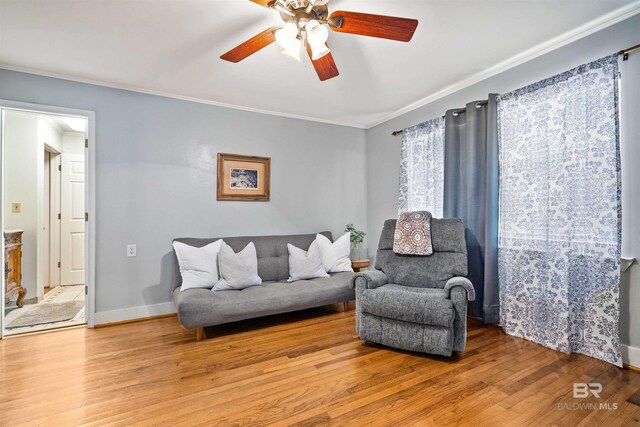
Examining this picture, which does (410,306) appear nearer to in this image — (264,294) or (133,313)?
(264,294)

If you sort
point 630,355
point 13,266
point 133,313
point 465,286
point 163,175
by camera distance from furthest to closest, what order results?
point 13,266 → point 163,175 → point 133,313 → point 465,286 → point 630,355

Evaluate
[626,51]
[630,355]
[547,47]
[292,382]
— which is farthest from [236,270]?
[626,51]

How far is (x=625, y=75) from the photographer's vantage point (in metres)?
2.15

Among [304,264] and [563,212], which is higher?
[563,212]

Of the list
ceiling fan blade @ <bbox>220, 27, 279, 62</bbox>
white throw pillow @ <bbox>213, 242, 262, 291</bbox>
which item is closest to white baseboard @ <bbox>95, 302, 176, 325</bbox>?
white throw pillow @ <bbox>213, 242, 262, 291</bbox>

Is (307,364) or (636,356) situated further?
(307,364)

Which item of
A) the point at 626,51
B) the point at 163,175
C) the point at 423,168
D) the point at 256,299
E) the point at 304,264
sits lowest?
the point at 256,299

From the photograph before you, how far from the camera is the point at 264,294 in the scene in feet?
9.73

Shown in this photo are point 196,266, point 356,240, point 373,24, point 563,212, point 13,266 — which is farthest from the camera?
point 356,240

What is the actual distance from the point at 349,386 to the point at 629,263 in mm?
2082

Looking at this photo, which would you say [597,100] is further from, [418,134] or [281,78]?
[281,78]

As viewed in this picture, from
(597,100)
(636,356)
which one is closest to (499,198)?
(597,100)

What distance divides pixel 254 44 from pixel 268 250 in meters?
2.27

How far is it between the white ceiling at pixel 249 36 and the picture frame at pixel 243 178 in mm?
719
